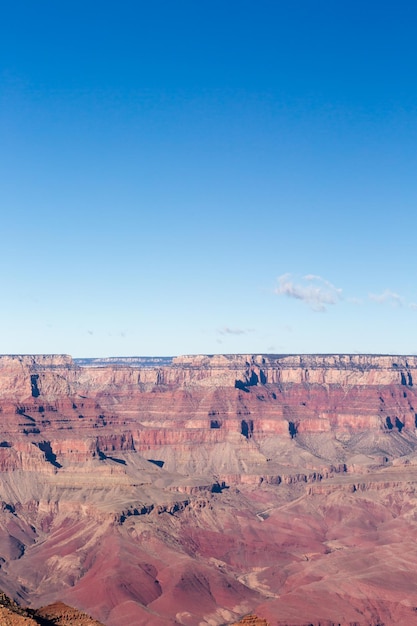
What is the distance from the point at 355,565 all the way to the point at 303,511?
54033 millimetres

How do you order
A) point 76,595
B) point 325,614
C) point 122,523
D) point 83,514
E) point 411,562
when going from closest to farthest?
point 325,614, point 76,595, point 411,562, point 122,523, point 83,514

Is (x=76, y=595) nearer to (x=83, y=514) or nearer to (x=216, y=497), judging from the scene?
(x=83, y=514)

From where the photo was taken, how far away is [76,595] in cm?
13212

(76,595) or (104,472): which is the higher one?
(104,472)

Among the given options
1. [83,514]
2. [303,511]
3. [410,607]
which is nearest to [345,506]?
[303,511]

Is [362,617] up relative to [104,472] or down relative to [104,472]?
down

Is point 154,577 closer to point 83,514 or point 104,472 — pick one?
point 83,514

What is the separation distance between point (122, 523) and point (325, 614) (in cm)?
5450

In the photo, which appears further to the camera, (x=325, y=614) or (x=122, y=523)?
(x=122, y=523)

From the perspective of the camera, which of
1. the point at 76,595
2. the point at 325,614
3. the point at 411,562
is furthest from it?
the point at 411,562

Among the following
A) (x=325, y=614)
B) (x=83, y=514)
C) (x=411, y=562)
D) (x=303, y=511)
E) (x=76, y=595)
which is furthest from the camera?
(x=303, y=511)

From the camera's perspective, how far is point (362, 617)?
118 metres

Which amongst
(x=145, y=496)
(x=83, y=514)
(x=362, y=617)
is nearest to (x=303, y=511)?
(x=145, y=496)

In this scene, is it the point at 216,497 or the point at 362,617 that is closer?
the point at 362,617
